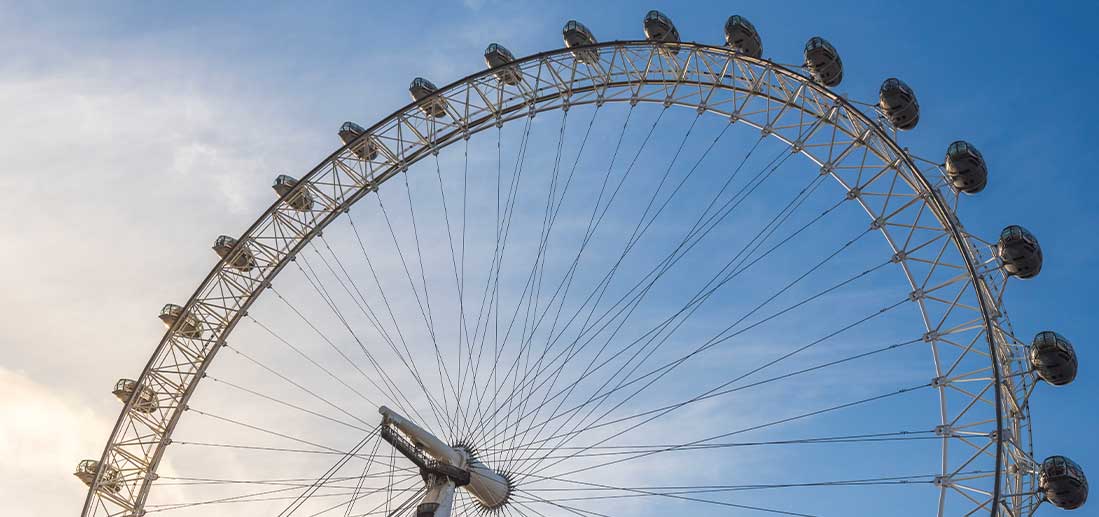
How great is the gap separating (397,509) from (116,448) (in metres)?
12.3

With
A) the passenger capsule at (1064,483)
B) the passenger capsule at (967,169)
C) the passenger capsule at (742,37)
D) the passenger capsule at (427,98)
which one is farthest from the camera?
the passenger capsule at (427,98)

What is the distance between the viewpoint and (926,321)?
25.6 metres

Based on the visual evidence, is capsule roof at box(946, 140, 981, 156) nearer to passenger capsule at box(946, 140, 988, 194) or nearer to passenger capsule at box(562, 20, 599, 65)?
passenger capsule at box(946, 140, 988, 194)

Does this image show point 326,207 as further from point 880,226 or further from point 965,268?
point 965,268

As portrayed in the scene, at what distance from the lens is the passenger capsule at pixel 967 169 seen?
84.0 ft

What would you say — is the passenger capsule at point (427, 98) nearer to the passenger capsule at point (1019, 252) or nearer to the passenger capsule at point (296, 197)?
the passenger capsule at point (296, 197)

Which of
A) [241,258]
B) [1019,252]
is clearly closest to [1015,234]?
[1019,252]

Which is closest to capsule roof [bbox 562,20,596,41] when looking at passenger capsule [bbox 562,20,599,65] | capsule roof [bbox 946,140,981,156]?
passenger capsule [bbox 562,20,599,65]

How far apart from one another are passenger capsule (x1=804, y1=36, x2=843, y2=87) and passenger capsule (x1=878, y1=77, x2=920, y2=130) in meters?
1.61

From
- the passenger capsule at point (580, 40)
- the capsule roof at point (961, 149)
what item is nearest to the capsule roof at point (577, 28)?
the passenger capsule at point (580, 40)

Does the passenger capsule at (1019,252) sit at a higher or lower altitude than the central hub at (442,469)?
higher

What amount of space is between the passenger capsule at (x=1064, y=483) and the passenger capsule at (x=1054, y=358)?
1860 mm

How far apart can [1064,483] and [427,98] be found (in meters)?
20.2

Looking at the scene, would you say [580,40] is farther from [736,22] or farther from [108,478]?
[108,478]
